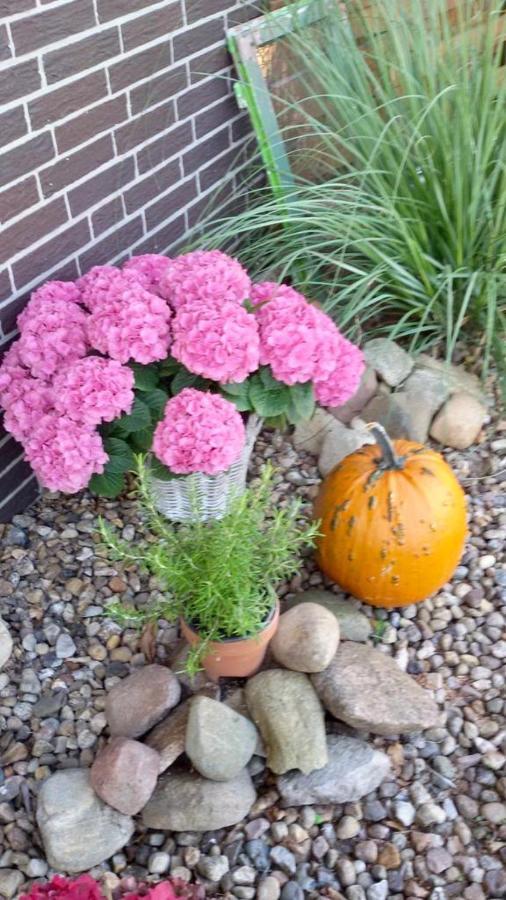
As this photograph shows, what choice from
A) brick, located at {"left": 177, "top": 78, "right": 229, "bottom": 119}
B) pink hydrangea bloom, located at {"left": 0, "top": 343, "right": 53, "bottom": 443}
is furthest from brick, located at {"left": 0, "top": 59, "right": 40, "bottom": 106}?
brick, located at {"left": 177, "top": 78, "right": 229, "bottom": 119}

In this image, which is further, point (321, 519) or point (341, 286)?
point (341, 286)

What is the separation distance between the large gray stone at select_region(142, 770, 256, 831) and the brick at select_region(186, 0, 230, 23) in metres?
2.09

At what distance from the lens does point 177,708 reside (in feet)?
5.77

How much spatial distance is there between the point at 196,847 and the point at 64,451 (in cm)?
83

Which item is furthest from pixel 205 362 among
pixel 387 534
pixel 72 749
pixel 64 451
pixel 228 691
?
pixel 72 749

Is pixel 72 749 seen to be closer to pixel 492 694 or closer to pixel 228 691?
pixel 228 691

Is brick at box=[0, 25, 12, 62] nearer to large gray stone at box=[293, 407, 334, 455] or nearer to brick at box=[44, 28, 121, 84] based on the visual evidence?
brick at box=[44, 28, 121, 84]

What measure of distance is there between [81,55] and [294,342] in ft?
2.95

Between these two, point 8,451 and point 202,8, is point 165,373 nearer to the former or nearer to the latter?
point 8,451

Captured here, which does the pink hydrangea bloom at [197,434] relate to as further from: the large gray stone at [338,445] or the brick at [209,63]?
the brick at [209,63]

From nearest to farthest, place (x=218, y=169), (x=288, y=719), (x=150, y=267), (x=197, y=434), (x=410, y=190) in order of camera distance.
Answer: (x=288, y=719)
(x=197, y=434)
(x=150, y=267)
(x=410, y=190)
(x=218, y=169)

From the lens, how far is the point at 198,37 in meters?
2.61

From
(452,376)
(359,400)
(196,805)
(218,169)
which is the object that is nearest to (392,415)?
(359,400)

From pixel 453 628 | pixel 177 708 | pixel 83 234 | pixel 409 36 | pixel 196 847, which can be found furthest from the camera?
pixel 409 36
